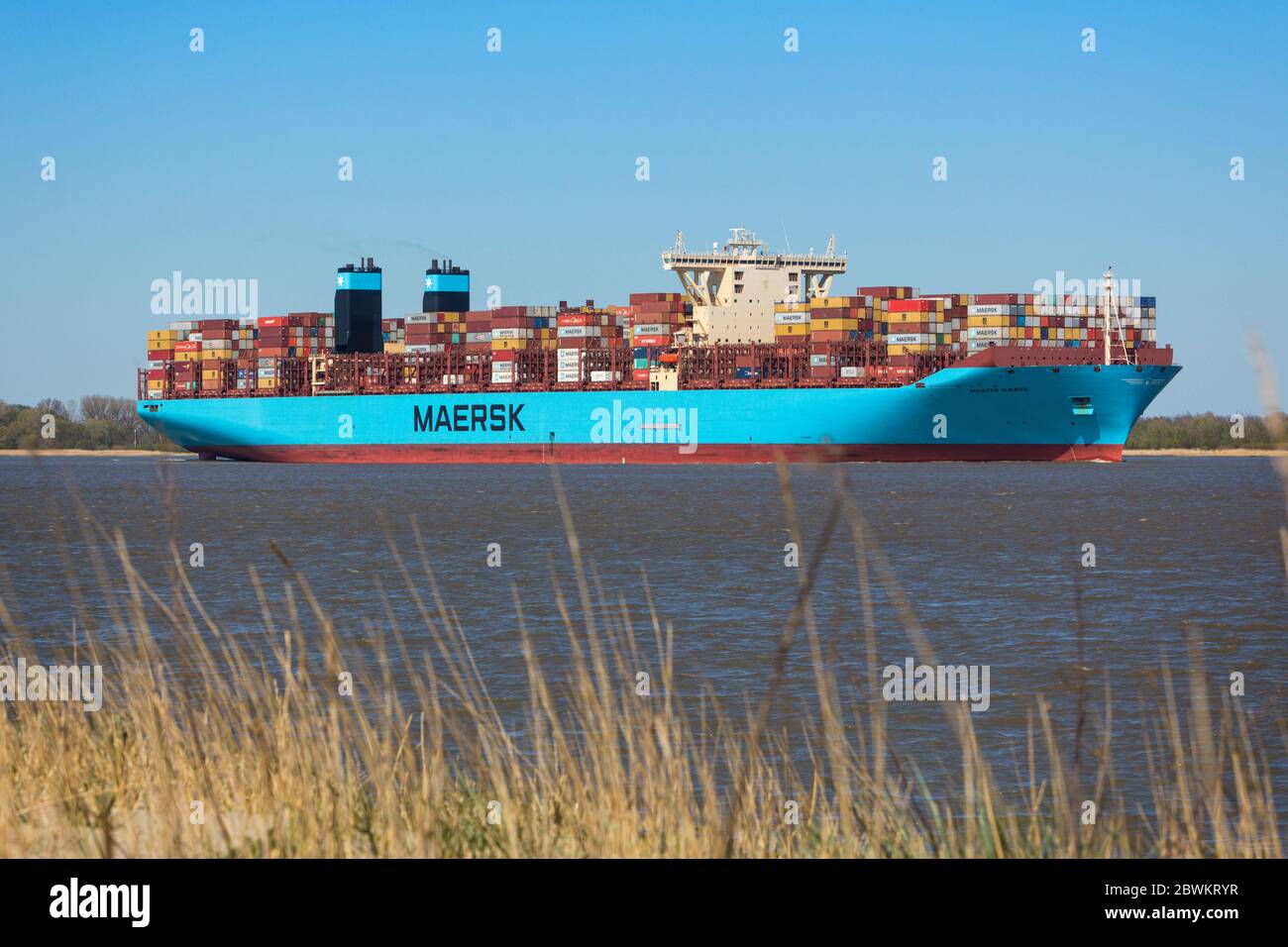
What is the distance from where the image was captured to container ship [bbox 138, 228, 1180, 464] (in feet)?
218

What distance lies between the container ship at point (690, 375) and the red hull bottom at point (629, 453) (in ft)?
0.44

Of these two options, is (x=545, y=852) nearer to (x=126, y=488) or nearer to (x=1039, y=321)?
(x=126, y=488)

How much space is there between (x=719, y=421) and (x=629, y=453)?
6.58 metres

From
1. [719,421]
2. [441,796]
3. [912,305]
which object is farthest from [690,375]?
[441,796]

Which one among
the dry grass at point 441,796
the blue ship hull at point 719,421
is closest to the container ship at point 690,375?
the blue ship hull at point 719,421

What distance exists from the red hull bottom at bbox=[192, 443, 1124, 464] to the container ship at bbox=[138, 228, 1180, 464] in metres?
0.13

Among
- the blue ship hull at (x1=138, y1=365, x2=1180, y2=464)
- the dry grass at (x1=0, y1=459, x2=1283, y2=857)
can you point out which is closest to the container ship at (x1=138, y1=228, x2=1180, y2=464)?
the blue ship hull at (x1=138, y1=365, x2=1180, y2=464)

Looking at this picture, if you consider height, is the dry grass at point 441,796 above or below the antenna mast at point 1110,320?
below

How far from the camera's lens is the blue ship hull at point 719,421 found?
6550cm

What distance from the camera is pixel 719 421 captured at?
70.7 meters

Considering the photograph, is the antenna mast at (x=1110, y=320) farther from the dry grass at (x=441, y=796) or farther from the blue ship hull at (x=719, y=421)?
the dry grass at (x=441, y=796)

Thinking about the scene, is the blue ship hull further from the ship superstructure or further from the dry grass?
the dry grass

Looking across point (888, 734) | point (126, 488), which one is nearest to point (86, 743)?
point (888, 734)
